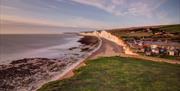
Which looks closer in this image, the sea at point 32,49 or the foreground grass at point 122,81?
the foreground grass at point 122,81

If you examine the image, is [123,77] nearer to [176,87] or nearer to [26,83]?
[176,87]

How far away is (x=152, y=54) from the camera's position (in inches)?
727

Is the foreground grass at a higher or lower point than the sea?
higher

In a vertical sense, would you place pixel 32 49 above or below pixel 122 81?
below

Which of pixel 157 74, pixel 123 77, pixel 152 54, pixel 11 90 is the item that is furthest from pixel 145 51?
pixel 11 90

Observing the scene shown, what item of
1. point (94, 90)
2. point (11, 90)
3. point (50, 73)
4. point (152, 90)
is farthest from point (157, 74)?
point (11, 90)

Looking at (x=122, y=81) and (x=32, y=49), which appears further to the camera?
(x=32, y=49)

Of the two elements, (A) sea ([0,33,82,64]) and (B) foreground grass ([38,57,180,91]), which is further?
(A) sea ([0,33,82,64])

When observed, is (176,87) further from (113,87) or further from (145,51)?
(145,51)

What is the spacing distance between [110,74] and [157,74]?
2.54m

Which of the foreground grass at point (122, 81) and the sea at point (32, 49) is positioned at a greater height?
the foreground grass at point (122, 81)

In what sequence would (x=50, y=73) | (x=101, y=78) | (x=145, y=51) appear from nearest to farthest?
1. (x=101, y=78)
2. (x=50, y=73)
3. (x=145, y=51)

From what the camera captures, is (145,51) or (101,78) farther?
(145,51)

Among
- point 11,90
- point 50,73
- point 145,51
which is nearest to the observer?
point 11,90
